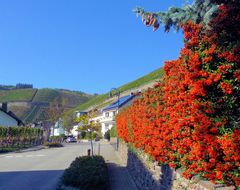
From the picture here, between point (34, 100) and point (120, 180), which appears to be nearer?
point (120, 180)

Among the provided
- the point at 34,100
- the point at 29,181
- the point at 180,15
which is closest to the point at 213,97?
the point at 180,15

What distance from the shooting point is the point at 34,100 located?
6319 inches

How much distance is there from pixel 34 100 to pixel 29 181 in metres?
149

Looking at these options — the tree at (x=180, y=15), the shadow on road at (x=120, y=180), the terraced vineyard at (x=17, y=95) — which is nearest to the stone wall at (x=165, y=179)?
the shadow on road at (x=120, y=180)

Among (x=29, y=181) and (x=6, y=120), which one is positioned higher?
(x=6, y=120)

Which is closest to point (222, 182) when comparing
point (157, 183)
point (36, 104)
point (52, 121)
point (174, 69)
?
point (174, 69)

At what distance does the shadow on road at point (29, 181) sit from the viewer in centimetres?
1344

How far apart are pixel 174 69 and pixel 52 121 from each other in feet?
215

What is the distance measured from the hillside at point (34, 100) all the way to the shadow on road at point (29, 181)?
119269 millimetres

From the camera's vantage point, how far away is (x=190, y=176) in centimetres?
553

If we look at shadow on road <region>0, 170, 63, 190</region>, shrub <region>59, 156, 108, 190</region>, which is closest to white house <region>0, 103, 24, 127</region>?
shadow on road <region>0, 170, 63, 190</region>

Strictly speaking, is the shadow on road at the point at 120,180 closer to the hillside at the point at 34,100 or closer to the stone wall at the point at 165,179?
the stone wall at the point at 165,179

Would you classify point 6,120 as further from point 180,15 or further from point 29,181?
point 180,15

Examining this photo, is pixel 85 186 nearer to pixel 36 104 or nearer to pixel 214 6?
pixel 214 6
